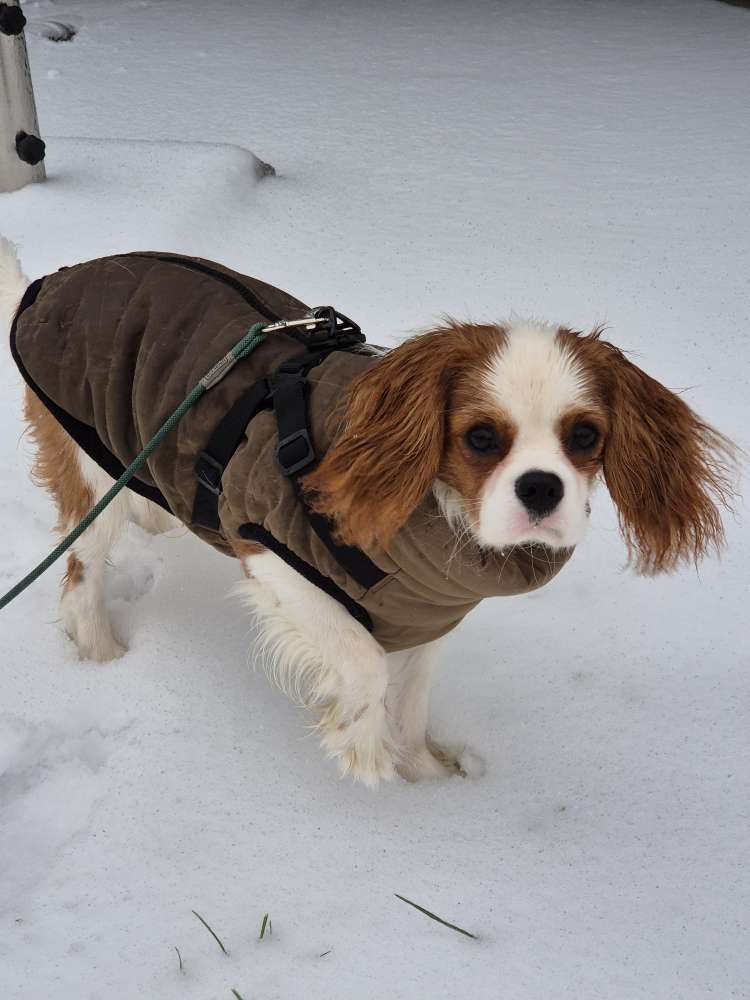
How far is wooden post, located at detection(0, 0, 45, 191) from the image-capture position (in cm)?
411

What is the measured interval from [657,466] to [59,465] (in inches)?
56.3

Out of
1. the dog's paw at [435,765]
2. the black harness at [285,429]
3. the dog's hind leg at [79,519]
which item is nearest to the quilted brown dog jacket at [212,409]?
the black harness at [285,429]

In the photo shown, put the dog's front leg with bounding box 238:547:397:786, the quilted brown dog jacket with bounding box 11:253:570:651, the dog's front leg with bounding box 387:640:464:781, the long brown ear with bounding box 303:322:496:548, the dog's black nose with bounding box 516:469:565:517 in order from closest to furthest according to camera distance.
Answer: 1. the dog's black nose with bounding box 516:469:565:517
2. the long brown ear with bounding box 303:322:496:548
3. the quilted brown dog jacket with bounding box 11:253:570:651
4. the dog's front leg with bounding box 238:547:397:786
5. the dog's front leg with bounding box 387:640:464:781

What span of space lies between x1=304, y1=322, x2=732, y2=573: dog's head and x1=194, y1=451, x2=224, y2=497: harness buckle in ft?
0.96

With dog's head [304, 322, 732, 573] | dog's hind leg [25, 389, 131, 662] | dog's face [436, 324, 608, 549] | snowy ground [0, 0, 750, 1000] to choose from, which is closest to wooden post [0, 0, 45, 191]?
snowy ground [0, 0, 750, 1000]

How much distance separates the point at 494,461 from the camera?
1.78 meters

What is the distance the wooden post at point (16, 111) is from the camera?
411 cm

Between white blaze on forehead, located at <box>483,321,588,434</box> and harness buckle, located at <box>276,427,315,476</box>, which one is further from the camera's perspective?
harness buckle, located at <box>276,427,315,476</box>

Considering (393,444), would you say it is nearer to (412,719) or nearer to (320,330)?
(320,330)

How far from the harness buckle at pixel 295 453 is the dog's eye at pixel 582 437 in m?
0.48

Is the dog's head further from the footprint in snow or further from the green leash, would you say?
the footprint in snow

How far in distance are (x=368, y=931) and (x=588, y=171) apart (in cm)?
392

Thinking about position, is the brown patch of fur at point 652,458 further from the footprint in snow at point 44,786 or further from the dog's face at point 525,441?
the footprint in snow at point 44,786

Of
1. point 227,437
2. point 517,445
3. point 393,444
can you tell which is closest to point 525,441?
point 517,445
